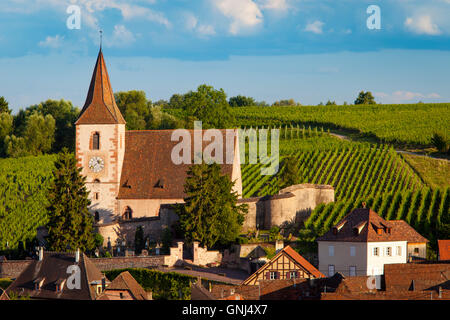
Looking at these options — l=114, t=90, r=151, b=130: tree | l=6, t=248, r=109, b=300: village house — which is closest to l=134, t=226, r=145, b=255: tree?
l=6, t=248, r=109, b=300: village house

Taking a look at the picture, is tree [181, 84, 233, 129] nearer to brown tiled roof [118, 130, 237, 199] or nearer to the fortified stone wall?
brown tiled roof [118, 130, 237, 199]

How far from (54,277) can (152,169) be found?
15.1m

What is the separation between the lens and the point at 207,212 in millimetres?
53281

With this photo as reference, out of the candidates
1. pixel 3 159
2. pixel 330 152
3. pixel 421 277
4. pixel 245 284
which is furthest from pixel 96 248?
pixel 3 159

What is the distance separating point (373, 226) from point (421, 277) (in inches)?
285

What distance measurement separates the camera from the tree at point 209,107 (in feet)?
260

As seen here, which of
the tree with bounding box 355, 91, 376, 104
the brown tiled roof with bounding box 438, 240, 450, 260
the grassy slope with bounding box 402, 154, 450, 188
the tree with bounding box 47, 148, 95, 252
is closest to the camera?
the brown tiled roof with bounding box 438, 240, 450, 260

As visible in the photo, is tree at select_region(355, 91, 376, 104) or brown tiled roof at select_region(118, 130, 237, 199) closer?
brown tiled roof at select_region(118, 130, 237, 199)

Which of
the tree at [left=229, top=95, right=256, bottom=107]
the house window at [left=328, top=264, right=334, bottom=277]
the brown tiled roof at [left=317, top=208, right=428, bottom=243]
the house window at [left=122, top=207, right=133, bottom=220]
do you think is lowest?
the house window at [left=328, top=264, right=334, bottom=277]

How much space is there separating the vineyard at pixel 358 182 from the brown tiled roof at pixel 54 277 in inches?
578

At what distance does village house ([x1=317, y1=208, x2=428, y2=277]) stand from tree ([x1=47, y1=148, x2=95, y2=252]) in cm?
1417

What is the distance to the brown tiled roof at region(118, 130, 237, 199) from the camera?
197ft

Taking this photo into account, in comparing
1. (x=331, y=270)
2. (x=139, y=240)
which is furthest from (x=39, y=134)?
(x=331, y=270)
